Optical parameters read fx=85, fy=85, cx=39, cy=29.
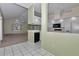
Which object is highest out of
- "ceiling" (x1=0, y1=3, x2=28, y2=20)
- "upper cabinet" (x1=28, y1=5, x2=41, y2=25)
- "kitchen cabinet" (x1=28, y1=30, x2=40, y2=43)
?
"ceiling" (x1=0, y1=3, x2=28, y2=20)

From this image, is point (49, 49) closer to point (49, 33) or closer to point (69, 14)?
point (49, 33)

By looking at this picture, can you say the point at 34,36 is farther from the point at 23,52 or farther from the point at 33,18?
the point at 23,52

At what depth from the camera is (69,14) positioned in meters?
2.66

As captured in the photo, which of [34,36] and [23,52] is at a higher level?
[34,36]

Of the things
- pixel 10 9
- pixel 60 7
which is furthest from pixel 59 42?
pixel 10 9

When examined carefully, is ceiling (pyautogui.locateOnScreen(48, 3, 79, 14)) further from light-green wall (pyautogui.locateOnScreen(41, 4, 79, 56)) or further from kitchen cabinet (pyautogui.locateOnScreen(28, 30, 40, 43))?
kitchen cabinet (pyautogui.locateOnScreen(28, 30, 40, 43))

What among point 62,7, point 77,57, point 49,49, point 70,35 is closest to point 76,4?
point 62,7

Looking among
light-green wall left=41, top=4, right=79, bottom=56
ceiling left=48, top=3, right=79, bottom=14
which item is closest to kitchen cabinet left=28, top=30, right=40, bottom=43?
light-green wall left=41, top=4, right=79, bottom=56

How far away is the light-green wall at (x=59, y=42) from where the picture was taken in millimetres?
2157

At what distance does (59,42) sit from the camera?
2.75 meters

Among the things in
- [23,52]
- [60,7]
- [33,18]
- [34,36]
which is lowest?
[23,52]

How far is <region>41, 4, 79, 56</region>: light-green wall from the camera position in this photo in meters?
2.16

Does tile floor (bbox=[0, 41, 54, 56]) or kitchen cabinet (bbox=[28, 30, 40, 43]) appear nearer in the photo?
tile floor (bbox=[0, 41, 54, 56])

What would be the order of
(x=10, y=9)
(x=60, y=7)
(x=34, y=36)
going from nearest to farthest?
(x=60, y=7), (x=34, y=36), (x=10, y=9)
